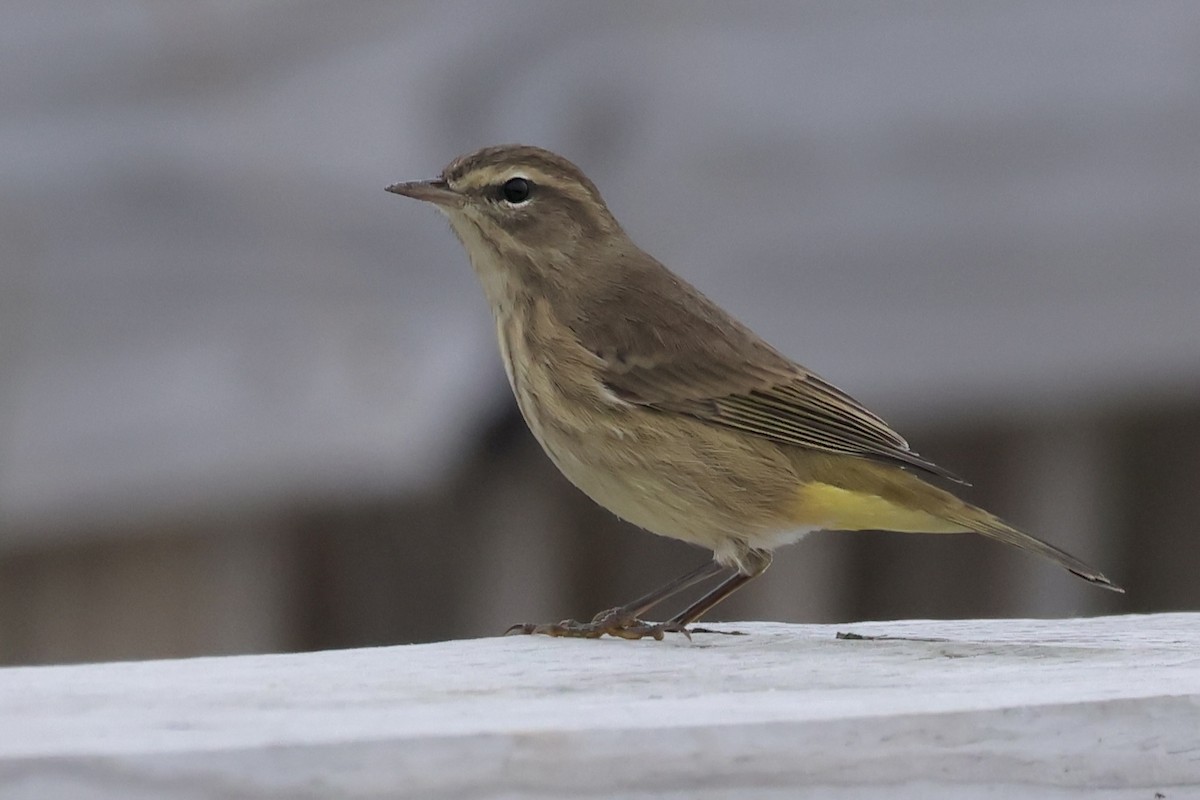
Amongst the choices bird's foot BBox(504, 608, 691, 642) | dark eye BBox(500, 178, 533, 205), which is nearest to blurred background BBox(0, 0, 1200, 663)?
dark eye BBox(500, 178, 533, 205)

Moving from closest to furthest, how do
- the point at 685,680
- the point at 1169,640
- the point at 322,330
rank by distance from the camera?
1. the point at 685,680
2. the point at 1169,640
3. the point at 322,330

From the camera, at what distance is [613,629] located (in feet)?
11.6

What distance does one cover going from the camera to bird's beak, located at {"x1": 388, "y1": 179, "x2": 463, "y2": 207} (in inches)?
160

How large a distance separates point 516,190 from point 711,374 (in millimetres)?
614

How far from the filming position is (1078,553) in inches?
193

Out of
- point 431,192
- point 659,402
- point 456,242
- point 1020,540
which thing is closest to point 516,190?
point 431,192

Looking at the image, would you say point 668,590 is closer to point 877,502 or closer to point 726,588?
point 726,588

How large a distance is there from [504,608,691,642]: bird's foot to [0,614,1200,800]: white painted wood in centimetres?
105

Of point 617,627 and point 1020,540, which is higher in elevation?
point 1020,540

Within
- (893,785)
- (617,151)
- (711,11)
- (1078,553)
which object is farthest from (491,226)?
(893,785)

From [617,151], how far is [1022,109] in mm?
1013

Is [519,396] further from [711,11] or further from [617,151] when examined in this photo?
[711,11]

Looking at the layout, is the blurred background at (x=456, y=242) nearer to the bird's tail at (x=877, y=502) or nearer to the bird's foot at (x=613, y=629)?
the bird's tail at (x=877, y=502)

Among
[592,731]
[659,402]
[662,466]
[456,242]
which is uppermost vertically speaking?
[456,242]
